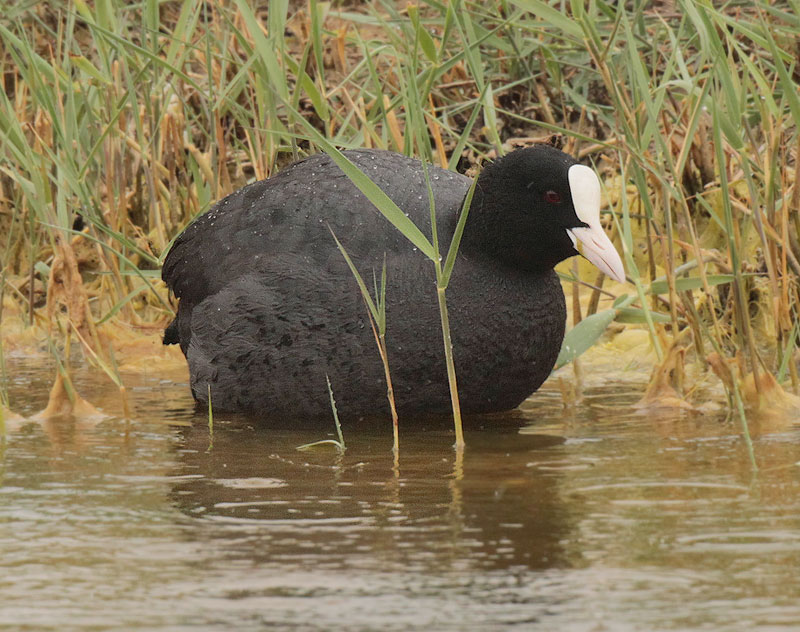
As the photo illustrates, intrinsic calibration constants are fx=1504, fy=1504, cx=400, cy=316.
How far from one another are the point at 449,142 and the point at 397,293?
249cm

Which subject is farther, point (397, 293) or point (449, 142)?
point (449, 142)

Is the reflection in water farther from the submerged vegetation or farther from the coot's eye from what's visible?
the coot's eye

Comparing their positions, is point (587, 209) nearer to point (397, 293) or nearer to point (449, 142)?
point (397, 293)

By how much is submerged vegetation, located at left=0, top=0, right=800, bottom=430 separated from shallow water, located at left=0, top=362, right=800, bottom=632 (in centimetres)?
35

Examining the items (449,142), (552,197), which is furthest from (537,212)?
(449,142)

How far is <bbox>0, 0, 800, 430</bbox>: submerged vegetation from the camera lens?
4066 mm

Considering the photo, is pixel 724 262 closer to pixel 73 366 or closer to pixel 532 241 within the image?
pixel 532 241

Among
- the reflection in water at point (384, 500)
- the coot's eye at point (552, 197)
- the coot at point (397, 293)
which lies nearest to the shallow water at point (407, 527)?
the reflection in water at point (384, 500)

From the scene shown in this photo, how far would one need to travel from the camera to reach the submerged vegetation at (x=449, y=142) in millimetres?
4066

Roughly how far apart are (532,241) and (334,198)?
0.62 meters

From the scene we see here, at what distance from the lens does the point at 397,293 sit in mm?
4215

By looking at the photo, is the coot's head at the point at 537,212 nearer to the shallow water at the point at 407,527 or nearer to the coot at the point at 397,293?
the coot at the point at 397,293

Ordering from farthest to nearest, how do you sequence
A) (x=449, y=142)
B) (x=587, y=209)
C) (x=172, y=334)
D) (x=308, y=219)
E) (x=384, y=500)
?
(x=449, y=142) → (x=172, y=334) → (x=308, y=219) → (x=587, y=209) → (x=384, y=500)

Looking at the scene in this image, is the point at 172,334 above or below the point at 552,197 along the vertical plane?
below
